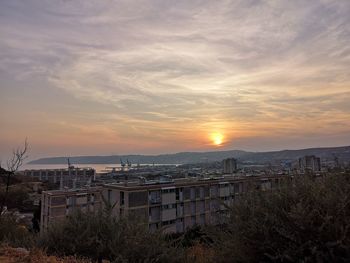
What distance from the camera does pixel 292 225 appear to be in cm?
405

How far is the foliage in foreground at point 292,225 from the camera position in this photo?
3.83 m

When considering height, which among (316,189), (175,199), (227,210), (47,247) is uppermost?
(316,189)

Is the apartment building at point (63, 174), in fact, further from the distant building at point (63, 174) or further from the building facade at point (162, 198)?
the building facade at point (162, 198)

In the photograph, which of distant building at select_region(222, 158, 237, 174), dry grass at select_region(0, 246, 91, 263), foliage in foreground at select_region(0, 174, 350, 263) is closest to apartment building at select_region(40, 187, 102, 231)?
dry grass at select_region(0, 246, 91, 263)

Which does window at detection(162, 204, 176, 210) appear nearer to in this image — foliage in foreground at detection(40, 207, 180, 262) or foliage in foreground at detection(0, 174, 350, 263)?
foliage in foreground at detection(40, 207, 180, 262)

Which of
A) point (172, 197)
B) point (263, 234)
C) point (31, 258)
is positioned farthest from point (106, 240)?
point (172, 197)

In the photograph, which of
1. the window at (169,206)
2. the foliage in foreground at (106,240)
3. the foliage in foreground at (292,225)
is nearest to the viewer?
the foliage in foreground at (292,225)

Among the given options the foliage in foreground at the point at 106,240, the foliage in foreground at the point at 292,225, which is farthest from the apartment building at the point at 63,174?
the foliage in foreground at the point at 292,225

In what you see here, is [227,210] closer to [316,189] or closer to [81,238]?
[316,189]

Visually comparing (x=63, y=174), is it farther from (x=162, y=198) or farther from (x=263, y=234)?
(x=263, y=234)

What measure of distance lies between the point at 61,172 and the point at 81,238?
8820 cm

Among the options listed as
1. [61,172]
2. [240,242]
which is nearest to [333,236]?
[240,242]

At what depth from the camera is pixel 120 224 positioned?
5.96 metres

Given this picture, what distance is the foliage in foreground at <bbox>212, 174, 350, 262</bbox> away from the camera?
3830mm
